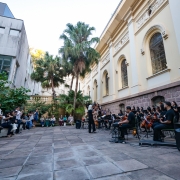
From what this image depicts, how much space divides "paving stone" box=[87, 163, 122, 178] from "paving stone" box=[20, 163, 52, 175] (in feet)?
2.59

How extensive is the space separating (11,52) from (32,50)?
17708mm

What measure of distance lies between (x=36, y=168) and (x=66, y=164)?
561mm

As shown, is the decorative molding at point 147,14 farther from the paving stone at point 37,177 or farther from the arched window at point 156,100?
the paving stone at point 37,177

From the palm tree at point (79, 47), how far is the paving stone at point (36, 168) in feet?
40.6

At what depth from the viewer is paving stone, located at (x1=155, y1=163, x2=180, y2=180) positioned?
179 centimetres

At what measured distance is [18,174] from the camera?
1999 mm

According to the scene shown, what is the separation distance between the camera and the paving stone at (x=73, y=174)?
183 cm

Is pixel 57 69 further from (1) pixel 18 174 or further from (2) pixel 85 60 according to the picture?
(1) pixel 18 174

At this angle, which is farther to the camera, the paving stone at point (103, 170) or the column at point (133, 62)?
the column at point (133, 62)

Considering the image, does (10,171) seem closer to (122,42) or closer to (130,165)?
(130,165)

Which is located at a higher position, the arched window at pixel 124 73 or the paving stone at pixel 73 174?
the arched window at pixel 124 73

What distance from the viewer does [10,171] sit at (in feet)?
6.98

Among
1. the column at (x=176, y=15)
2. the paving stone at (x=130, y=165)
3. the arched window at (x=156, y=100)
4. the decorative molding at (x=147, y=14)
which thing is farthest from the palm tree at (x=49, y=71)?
the paving stone at (x=130, y=165)

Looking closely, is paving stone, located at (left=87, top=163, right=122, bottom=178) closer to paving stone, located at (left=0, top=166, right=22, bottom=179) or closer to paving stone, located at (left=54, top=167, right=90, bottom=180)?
paving stone, located at (left=54, top=167, right=90, bottom=180)
